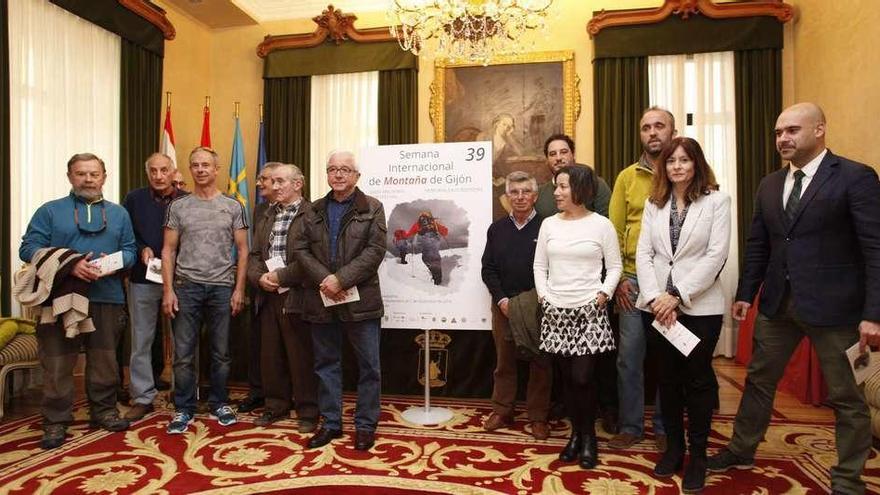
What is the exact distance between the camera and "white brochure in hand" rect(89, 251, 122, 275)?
307 cm

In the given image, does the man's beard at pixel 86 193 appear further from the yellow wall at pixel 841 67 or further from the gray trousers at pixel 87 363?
the yellow wall at pixel 841 67

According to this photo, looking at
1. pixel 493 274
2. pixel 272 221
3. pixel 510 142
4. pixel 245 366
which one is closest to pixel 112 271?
pixel 272 221

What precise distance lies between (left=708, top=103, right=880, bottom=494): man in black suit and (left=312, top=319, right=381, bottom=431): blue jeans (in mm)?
1925

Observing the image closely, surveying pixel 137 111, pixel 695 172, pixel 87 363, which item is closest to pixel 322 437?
pixel 87 363

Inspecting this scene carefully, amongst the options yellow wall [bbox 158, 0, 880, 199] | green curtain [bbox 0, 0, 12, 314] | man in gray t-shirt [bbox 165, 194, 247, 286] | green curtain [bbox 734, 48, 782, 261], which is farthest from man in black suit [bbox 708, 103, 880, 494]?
green curtain [bbox 0, 0, 12, 314]

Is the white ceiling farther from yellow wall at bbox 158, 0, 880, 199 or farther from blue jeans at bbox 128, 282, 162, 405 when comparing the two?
blue jeans at bbox 128, 282, 162, 405

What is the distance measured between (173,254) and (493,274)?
1.93 metres

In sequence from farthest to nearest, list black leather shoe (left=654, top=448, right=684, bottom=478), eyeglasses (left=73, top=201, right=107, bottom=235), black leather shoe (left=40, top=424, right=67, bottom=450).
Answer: eyeglasses (left=73, top=201, right=107, bottom=235), black leather shoe (left=40, top=424, right=67, bottom=450), black leather shoe (left=654, top=448, right=684, bottom=478)

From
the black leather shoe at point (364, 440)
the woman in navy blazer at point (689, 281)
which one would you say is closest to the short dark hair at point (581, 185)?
the woman in navy blazer at point (689, 281)

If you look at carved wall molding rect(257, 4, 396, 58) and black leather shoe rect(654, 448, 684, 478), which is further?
carved wall molding rect(257, 4, 396, 58)

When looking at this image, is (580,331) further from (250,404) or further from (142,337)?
(142,337)

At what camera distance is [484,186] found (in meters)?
3.36

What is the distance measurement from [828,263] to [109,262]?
353cm

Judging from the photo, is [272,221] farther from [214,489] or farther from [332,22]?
[332,22]
